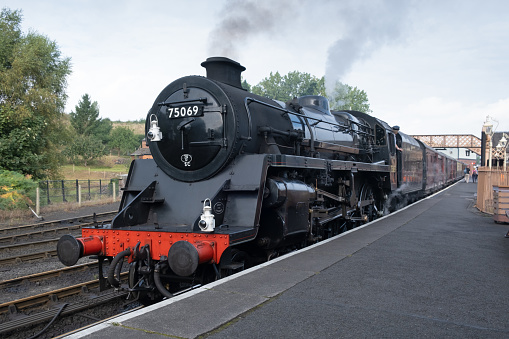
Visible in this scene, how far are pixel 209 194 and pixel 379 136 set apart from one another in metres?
8.01

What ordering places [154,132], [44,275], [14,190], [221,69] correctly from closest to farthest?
[154,132]
[221,69]
[44,275]
[14,190]

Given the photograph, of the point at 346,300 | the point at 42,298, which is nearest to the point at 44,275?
the point at 42,298

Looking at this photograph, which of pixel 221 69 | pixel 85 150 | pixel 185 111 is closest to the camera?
pixel 185 111

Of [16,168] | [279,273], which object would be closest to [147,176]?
[279,273]

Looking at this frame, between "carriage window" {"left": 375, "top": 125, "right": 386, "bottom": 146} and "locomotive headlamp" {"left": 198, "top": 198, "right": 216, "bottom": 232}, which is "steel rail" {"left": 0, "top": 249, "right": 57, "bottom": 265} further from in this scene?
"carriage window" {"left": 375, "top": 125, "right": 386, "bottom": 146}

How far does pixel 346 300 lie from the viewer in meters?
4.05

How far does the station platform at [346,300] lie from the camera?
3289mm

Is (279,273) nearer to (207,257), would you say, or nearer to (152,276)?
(207,257)

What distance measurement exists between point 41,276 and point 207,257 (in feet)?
13.7

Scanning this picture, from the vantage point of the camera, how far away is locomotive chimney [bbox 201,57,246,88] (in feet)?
21.6

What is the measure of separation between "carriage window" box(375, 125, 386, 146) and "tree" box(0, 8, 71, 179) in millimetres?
15974

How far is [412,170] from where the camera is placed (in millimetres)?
16172

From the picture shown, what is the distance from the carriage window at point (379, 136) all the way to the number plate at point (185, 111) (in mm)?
7750

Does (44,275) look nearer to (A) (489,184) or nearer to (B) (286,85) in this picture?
(A) (489,184)
